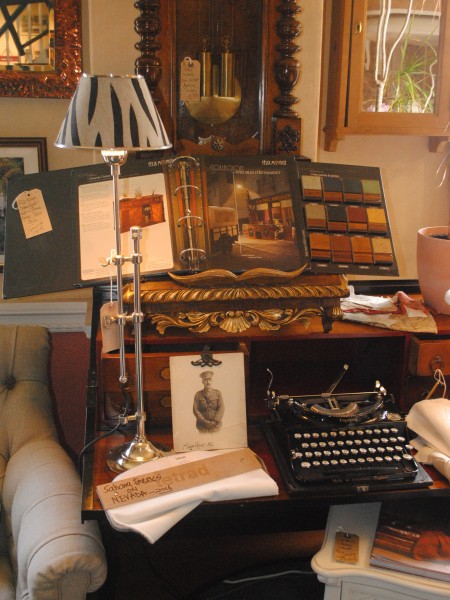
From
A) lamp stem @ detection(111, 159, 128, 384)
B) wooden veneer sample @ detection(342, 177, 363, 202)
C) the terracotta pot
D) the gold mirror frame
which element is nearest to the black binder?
lamp stem @ detection(111, 159, 128, 384)

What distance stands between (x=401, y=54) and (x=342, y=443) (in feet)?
3.69

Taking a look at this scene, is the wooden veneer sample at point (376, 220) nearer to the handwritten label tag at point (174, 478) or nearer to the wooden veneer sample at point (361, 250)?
the wooden veneer sample at point (361, 250)

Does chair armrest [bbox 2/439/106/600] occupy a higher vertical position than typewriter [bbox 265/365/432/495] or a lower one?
lower

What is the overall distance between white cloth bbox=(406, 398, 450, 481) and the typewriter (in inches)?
1.4

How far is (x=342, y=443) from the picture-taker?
1.49m

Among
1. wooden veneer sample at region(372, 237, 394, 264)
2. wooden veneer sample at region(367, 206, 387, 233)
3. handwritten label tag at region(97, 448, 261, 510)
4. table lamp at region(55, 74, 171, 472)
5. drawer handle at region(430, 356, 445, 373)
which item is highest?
table lamp at region(55, 74, 171, 472)

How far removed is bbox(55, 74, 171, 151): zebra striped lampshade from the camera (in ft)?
4.08

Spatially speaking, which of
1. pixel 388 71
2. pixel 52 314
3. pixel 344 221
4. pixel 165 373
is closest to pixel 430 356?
pixel 344 221

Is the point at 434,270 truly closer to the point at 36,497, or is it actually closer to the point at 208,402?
the point at 208,402

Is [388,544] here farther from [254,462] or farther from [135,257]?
[135,257]

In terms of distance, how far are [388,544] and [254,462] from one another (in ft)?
1.11

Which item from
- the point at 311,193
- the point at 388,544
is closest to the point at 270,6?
the point at 311,193

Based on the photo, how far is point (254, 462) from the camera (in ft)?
4.71

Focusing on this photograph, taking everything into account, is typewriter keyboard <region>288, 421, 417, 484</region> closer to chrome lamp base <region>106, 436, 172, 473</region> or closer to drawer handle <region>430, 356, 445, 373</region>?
drawer handle <region>430, 356, 445, 373</region>
